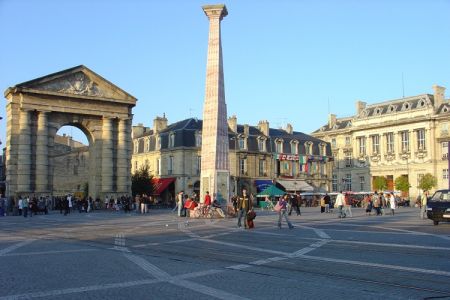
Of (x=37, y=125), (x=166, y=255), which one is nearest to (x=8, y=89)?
(x=37, y=125)

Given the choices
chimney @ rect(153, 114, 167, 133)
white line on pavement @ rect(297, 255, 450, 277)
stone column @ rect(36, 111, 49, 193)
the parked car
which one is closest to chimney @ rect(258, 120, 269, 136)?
chimney @ rect(153, 114, 167, 133)

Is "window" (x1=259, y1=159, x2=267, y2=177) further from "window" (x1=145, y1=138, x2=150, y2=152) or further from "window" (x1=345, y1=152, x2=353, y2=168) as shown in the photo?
"window" (x1=345, y1=152, x2=353, y2=168)

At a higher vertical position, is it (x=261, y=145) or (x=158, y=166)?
(x=261, y=145)

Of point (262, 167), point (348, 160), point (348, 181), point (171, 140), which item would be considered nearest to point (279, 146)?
point (262, 167)

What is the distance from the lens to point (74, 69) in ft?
172

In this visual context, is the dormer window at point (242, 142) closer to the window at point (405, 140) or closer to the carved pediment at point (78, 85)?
the carved pediment at point (78, 85)

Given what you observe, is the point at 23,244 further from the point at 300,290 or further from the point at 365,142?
the point at 365,142

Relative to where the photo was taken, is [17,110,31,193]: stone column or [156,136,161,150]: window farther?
[156,136,161,150]: window

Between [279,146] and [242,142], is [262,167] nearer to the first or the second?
[242,142]

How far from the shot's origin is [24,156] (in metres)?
50.4

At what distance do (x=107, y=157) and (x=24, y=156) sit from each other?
7.98 meters

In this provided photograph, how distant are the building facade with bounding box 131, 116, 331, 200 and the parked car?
41798 mm

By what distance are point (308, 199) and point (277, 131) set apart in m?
12.7

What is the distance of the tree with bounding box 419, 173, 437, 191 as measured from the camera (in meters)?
78.5
